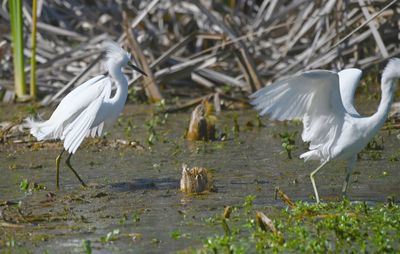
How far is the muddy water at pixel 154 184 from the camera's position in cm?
562

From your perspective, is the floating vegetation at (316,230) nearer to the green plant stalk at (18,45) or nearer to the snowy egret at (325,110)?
the snowy egret at (325,110)

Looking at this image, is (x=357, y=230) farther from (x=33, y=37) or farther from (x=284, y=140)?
(x=33, y=37)

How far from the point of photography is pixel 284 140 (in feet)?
27.5

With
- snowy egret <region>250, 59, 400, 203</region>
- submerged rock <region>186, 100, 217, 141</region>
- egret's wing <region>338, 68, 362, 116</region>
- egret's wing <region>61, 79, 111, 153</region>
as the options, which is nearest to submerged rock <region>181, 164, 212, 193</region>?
snowy egret <region>250, 59, 400, 203</region>

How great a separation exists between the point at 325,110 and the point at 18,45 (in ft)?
16.4

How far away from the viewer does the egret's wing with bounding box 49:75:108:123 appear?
7488 millimetres

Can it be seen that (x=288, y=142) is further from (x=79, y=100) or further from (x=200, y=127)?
(x=79, y=100)

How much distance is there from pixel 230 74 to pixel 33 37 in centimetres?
281

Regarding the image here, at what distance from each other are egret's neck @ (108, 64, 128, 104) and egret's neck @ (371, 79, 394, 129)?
2.35 meters

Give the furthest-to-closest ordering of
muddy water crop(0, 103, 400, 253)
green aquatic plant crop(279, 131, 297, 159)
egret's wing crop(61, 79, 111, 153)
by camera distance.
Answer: green aquatic plant crop(279, 131, 297, 159), egret's wing crop(61, 79, 111, 153), muddy water crop(0, 103, 400, 253)

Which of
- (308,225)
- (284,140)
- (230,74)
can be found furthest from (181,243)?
(230,74)

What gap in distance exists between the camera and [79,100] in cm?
753

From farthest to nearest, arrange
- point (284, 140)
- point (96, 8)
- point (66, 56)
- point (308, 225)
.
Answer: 1. point (96, 8)
2. point (66, 56)
3. point (284, 140)
4. point (308, 225)

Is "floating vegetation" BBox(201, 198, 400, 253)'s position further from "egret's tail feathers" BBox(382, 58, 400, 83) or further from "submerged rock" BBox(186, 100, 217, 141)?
"submerged rock" BBox(186, 100, 217, 141)
